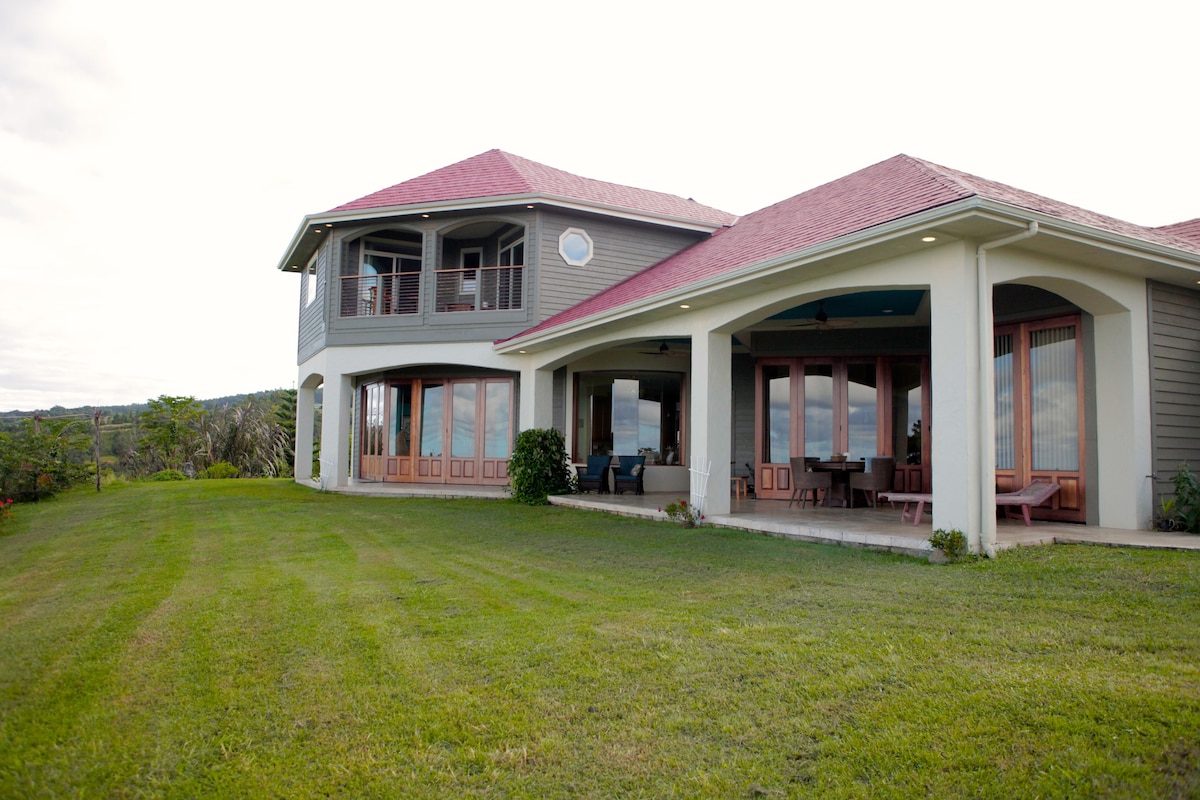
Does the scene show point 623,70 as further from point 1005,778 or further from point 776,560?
point 1005,778

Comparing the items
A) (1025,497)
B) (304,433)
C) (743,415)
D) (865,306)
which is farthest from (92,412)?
(1025,497)

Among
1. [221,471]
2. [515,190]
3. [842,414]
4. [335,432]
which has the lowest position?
[221,471]

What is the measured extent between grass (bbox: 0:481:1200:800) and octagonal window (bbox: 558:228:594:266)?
31.7 ft

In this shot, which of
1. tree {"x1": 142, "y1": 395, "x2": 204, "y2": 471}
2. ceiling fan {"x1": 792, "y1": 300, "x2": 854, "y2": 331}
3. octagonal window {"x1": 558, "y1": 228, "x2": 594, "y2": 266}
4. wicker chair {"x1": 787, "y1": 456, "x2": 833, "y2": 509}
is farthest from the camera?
tree {"x1": 142, "y1": 395, "x2": 204, "y2": 471}

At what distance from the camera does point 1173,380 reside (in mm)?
8102

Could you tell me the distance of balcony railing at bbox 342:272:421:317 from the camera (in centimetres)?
1627

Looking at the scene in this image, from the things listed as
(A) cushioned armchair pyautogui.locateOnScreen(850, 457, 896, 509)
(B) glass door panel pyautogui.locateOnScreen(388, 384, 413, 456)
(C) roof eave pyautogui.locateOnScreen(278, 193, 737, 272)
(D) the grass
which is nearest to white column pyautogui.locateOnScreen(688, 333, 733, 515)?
(A) cushioned armchair pyautogui.locateOnScreen(850, 457, 896, 509)

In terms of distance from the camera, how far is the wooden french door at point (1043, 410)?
865 centimetres

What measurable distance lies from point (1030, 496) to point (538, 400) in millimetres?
8573

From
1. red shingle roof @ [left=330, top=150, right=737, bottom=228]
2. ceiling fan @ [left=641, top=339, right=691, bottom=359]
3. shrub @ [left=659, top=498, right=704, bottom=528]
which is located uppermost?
red shingle roof @ [left=330, top=150, right=737, bottom=228]

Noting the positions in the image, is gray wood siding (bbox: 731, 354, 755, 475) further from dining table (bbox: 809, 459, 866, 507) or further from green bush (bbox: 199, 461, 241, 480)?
green bush (bbox: 199, 461, 241, 480)

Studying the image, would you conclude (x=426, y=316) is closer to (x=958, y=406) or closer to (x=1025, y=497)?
(x=958, y=406)

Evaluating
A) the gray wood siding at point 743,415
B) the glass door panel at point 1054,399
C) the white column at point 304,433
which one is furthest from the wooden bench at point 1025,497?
the white column at point 304,433

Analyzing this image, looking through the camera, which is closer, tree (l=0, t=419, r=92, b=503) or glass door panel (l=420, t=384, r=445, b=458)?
tree (l=0, t=419, r=92, b=503)
